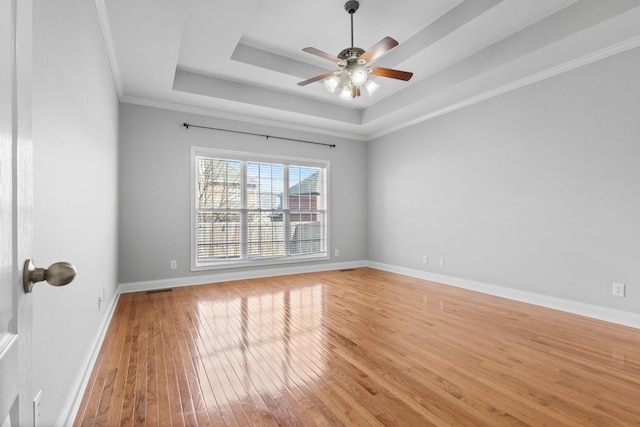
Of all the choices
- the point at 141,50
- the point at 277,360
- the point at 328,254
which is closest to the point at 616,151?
the point at 277,360

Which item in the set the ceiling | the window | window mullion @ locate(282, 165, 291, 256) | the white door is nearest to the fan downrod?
the ceiling

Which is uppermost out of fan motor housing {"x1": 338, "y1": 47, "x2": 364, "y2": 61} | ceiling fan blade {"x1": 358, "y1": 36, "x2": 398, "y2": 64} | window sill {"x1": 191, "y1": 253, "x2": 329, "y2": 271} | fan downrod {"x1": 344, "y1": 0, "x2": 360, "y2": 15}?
fan downrod {"x1": 344, "y1": 0, "x2": 360, "y2": 15}

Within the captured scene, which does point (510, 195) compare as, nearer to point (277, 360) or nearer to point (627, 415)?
point (627, 415)

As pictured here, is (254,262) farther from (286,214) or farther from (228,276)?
(286,214)

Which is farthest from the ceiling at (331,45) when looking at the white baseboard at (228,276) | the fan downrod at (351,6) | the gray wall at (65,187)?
the white baseboard at (228,276)

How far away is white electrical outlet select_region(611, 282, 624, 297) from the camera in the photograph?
3.05 metres

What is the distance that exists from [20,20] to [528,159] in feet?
14.9

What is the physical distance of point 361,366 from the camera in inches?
86.0

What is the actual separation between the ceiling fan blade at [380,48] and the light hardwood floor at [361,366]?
8.47ft

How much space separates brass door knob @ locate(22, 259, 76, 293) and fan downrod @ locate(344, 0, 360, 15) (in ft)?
11.1

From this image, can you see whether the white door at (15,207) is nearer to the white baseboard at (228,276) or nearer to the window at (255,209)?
the white baseboard at (228,276)

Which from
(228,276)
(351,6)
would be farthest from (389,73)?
(228,276)

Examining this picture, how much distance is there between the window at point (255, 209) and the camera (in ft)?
16.1

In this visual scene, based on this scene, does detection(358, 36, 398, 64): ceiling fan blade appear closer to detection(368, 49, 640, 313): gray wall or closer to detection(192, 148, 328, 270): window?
detection(368, 49, 640, 313): gray wall
